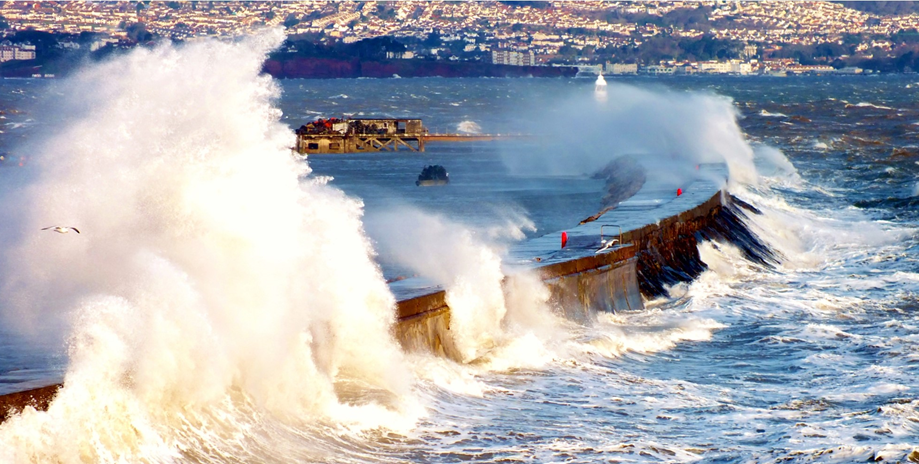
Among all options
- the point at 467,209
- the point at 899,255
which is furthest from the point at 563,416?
the point at 467,209

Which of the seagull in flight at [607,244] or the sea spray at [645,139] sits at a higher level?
the seagull in flight at [607,244]

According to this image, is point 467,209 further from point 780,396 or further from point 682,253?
point 780,396

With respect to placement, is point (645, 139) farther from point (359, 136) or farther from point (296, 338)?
point (296, 338)

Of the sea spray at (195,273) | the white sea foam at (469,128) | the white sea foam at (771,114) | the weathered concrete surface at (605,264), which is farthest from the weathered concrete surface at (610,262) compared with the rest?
the white sea foam at (771,114)

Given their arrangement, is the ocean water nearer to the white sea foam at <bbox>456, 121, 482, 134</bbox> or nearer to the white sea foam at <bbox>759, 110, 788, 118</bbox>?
the white sea foam at <bbox>456, 121, 482, 134</bbox>

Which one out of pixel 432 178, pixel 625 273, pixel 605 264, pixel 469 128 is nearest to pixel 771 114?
pixel 469 128

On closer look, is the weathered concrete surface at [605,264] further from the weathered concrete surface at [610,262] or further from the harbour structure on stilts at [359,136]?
the harbour structure on stilts at [359,136]
